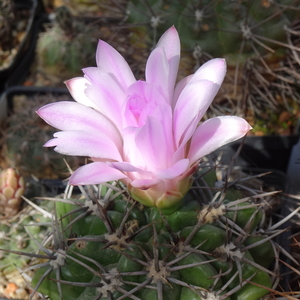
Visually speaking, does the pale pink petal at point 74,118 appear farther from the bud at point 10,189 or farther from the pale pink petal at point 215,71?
the bud at point 10,189

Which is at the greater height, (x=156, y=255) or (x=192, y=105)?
(x=192, y=105)

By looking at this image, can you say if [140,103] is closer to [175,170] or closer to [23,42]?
[175,170]

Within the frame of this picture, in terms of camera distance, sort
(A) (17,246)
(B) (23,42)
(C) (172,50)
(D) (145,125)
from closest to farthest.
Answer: (D) (145,125) → (C) (172,50) → (A) (17,246) → (B) (23,42)

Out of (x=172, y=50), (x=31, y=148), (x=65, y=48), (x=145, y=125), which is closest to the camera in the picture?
(x=145, y=125)

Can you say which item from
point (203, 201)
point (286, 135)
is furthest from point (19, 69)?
point (203, 201)

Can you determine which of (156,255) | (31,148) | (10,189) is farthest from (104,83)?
(31,148)

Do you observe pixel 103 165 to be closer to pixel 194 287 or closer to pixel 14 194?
pixel 194 287
